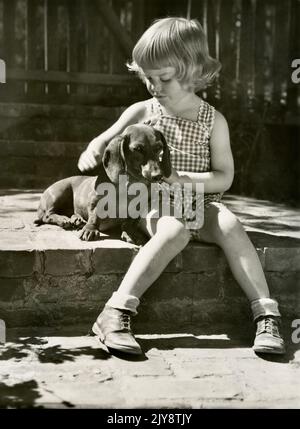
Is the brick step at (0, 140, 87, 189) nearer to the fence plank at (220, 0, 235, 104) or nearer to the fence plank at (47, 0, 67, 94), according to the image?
the fence plank at (47, 0, 67, 94)

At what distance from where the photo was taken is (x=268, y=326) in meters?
3.04

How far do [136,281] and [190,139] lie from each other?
835 mm

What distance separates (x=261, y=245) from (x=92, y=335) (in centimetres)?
103

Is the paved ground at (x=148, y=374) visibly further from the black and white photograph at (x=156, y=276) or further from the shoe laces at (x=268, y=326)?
the shoe laces at (x=268, y=326)

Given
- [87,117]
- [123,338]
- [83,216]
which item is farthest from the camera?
[87,117]

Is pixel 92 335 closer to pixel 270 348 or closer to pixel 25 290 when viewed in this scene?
pixel 25 290

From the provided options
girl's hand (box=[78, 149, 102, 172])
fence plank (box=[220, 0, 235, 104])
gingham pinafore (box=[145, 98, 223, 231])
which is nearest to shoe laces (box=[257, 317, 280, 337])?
gingham pinafore (box=[145, 98, 223, 231])

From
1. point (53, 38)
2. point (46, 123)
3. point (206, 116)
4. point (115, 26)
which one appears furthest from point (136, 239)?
point (53, 38)

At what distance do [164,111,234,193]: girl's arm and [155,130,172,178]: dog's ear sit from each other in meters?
0.06

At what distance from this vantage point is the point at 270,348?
2.95 m

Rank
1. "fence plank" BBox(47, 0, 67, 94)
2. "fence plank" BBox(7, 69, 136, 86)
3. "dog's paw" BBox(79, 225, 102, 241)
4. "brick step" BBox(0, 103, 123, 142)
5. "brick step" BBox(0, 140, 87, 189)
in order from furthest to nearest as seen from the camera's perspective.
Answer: "fence plank" BBox(47, 0, 67, 94) < "fence plank" BBox(7, 69, 136, 86) < "brick step" BBox(0, 103, 123, 142) < "brick step" BBox(0, 140, 87, 189) < "dog's paw" BBox(79, 225, 102, 241)

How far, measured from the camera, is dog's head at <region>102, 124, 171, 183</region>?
3.21 metres

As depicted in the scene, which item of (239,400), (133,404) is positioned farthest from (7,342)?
(239,400)

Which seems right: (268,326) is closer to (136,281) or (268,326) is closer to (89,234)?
(136,281)
